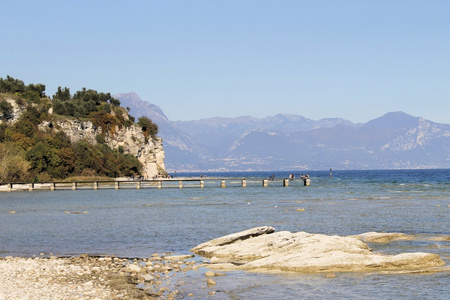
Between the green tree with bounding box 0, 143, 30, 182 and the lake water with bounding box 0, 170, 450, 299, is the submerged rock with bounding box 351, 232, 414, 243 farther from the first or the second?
the green tree with bounding box 0, 143, 30, 182

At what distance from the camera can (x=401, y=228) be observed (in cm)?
4069

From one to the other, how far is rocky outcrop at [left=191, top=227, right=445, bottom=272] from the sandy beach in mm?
2288

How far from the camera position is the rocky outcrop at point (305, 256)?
953 inches

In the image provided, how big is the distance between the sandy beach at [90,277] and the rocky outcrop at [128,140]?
129692 mm

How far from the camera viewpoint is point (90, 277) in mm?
22891

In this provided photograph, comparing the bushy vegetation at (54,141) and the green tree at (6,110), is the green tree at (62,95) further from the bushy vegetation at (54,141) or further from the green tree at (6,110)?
the green tree at (6,110)

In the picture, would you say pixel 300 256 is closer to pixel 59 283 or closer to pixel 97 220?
pixel 59 283

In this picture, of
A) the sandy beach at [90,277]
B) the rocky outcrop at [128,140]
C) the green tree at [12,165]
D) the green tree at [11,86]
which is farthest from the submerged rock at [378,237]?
the green tree at [11,86]

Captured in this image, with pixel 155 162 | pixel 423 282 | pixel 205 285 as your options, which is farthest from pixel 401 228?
pixel 155 162

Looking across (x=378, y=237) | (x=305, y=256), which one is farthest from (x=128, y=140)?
(x=305, y=256)

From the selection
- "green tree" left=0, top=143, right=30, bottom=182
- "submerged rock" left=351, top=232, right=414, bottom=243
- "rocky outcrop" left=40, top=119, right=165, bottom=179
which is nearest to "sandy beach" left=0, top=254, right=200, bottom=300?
"submerged rock" left=351, top=232, right=414, bottom=243

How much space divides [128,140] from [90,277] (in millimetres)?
153424

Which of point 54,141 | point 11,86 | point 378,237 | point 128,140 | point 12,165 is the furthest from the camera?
point 128,140

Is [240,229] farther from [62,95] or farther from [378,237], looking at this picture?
[62,95]
